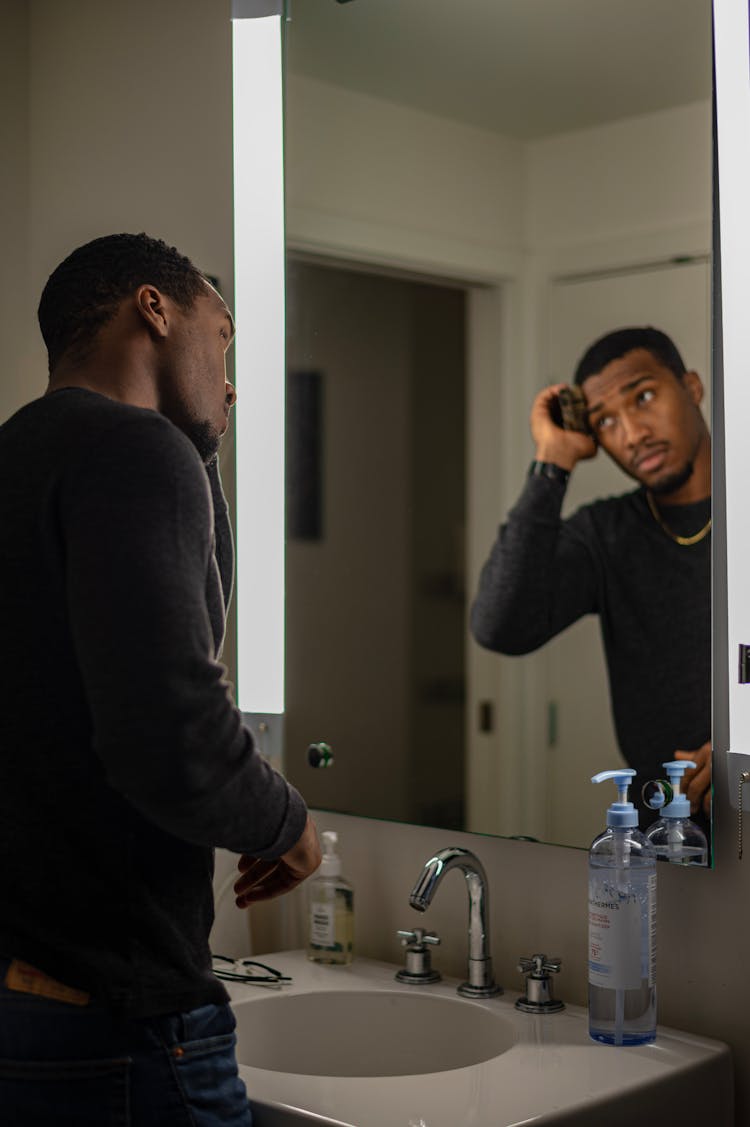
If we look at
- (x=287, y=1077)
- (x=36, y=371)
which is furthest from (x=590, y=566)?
(x=36, y=371)

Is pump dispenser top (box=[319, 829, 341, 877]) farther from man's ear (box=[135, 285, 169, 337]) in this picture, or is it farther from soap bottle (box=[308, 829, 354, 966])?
man's ear (box=[135, 285, 169, 337])

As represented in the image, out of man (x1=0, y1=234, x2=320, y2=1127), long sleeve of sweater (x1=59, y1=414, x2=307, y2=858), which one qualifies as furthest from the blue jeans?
long sleeve of sweater (x1=59, y1=414, x2=307, y2=858)

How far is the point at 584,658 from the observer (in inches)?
56.1

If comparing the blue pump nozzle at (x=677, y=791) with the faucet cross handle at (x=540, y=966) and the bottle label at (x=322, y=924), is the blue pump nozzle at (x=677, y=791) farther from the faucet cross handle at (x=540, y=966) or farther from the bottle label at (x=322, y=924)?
the bottle label at (x=322, y=924)

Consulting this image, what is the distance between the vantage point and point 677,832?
128cm

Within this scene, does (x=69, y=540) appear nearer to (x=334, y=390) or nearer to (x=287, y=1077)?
(x=287, y=1077)

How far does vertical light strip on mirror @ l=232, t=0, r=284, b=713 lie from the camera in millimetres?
1675

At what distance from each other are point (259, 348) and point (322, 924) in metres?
0.71

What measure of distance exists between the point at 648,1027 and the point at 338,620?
2.12 ft

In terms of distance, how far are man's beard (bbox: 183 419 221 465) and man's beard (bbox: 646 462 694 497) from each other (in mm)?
451

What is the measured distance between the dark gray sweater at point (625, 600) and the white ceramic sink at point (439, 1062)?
27cm

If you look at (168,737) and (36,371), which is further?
(36,371)

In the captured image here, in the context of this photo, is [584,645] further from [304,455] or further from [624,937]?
[304,455]

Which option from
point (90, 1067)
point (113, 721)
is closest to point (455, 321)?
point (113, 721)
